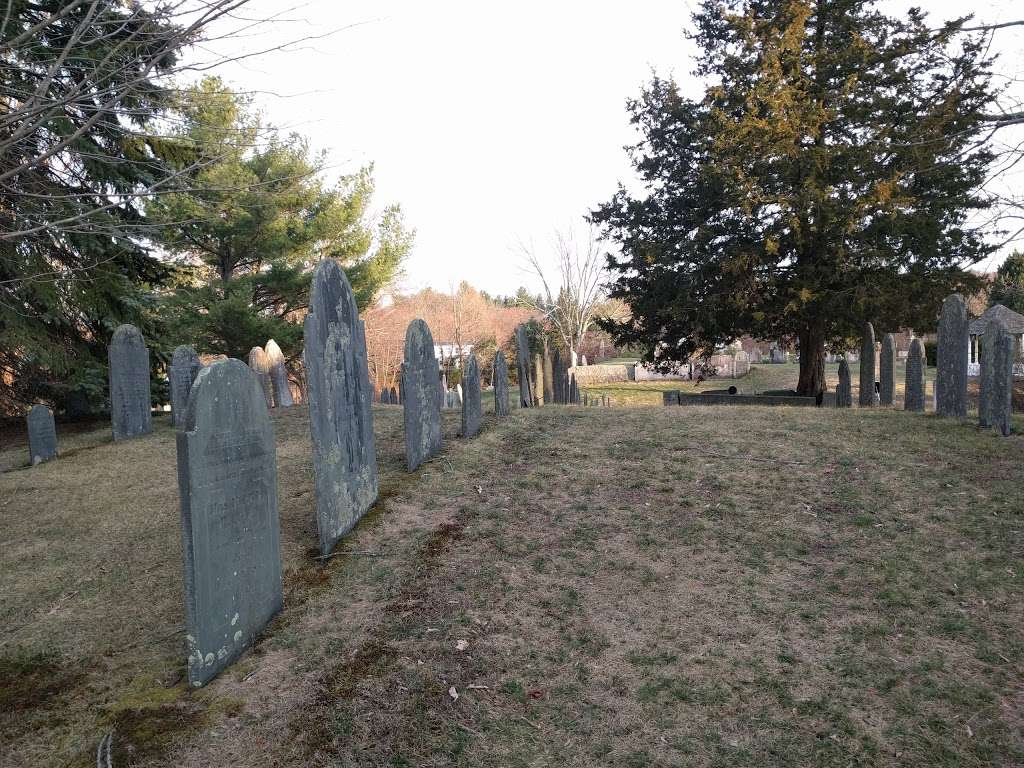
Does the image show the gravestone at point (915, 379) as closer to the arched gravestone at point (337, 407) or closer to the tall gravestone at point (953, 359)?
the tall gravestone at point (953, 359)

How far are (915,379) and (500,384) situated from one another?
718 centimetres

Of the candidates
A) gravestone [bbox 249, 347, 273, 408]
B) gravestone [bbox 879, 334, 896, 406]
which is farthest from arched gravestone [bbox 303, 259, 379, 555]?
gravestone [bbox 879, 334, 896, 406]

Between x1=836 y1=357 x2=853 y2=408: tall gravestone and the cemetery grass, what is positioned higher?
x1=836 y1=357 x2=853 y2=408: tall gravestone

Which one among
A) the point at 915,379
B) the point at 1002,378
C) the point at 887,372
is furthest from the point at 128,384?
the point at 887,372

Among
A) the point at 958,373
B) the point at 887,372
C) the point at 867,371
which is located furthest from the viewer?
the point at 867,371

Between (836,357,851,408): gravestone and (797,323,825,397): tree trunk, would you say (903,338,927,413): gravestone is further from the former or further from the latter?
(797,323,825,397): tree trunk

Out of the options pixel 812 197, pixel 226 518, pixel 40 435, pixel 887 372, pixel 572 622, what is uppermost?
pixel 812 197

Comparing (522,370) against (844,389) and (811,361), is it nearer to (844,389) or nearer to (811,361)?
(844,389)

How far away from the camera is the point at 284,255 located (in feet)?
70.0

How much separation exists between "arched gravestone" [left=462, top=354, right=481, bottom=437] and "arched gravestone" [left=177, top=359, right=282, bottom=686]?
4.64 meters

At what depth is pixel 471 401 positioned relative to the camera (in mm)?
9055

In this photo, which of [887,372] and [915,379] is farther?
[887,372]

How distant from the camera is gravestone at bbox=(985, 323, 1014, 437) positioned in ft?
26.7

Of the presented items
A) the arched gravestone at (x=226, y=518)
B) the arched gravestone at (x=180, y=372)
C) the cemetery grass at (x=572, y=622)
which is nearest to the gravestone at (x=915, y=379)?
the cemetery grass at (x=572, y=622)
